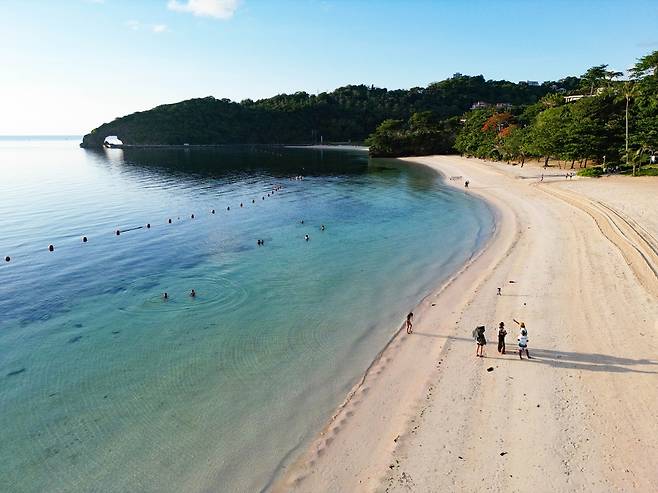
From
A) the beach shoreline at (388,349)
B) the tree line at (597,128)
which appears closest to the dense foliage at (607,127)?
the tree line at (597,128)

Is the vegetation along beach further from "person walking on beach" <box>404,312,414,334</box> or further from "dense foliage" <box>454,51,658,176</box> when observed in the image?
"dense foliage" <box>454,51,658,176</box>

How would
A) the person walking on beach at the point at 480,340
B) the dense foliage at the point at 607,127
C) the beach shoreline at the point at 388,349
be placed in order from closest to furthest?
the beach shoreline at the point at 388,349
the person walking on beach at the point at 480,340
the dense foliage at the point at 607,127

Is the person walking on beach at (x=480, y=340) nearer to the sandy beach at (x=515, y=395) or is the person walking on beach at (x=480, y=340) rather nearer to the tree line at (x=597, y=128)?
the sandy beach at (x=515, y=395)

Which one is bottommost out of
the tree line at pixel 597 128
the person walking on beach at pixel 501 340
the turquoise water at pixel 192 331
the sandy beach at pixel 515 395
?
the turquoise water at pixel 192 331

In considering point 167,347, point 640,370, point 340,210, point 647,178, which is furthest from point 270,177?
point 640,370

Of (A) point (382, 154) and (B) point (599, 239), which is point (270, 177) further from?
(B) point (599, 239)

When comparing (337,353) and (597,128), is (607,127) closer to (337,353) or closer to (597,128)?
(597,128)

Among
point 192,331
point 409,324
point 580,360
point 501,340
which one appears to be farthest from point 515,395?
point 192,331
